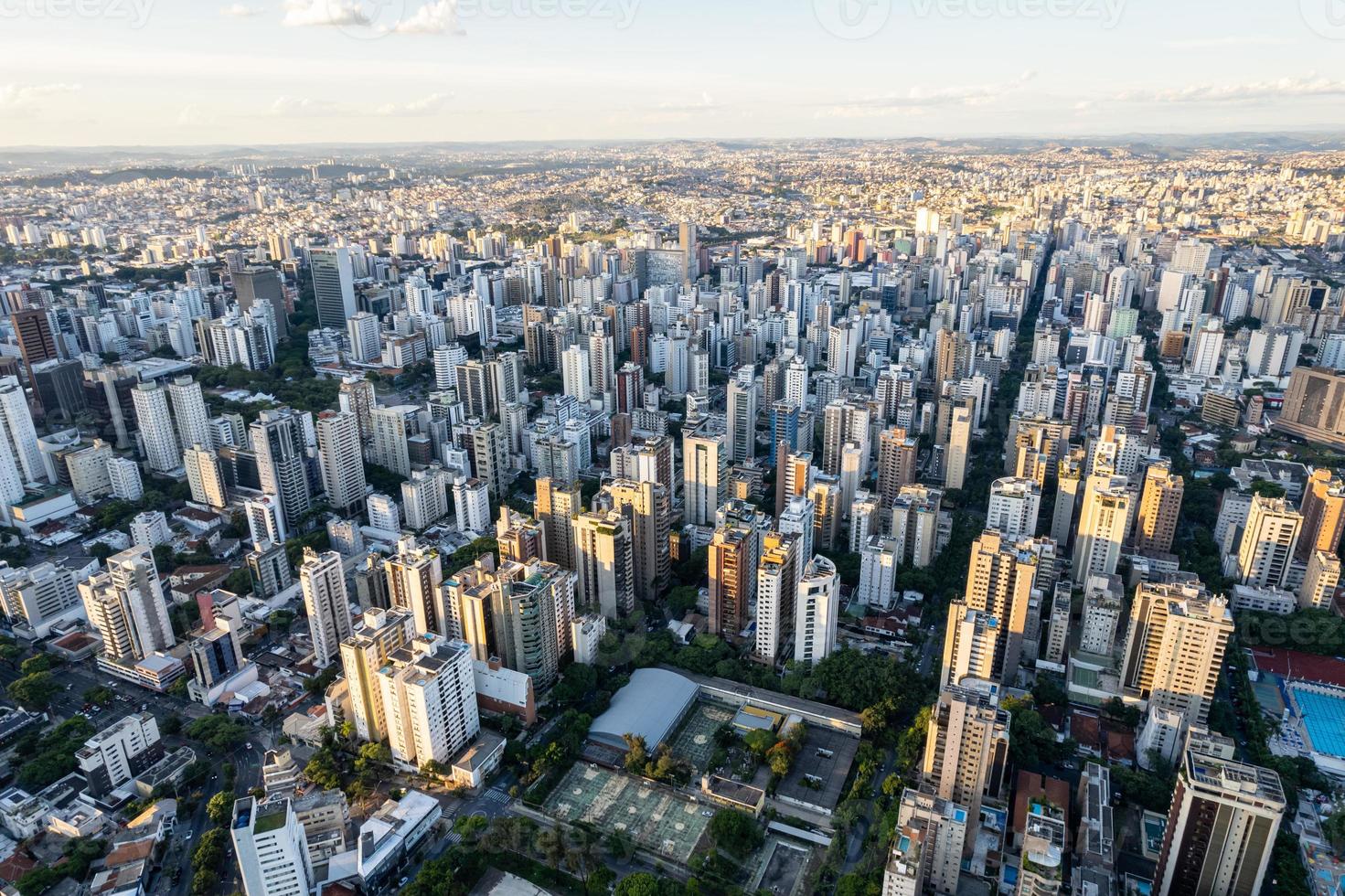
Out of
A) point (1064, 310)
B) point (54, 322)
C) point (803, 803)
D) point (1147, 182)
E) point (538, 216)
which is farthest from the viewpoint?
point (1147, 182)

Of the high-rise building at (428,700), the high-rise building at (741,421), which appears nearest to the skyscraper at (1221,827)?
the high-rise building at (428,700)

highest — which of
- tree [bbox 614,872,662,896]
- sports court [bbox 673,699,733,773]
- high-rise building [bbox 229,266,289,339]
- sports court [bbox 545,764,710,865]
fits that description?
high-rise building [bbox 229,266,289,339]

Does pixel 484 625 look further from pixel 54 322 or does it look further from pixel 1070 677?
pixel 54 322

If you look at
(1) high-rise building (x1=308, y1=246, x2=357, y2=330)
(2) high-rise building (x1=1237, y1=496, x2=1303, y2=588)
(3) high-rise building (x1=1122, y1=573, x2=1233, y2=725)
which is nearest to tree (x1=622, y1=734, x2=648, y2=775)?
(3) high-rise building (x1=1122, y1=573, x2=1233, y2=725)

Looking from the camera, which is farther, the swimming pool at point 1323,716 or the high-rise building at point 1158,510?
the high-rise building at point 1158,510

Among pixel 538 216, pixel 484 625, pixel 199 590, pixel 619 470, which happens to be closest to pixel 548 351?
pixel 619 470

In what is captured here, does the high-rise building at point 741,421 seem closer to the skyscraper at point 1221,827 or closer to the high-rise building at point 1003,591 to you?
the high-rise building at point 1003,591

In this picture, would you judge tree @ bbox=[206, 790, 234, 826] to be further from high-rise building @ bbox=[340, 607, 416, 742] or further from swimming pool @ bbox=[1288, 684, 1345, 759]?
swimming pool @ bbox=[1288, 684, 1345, 759]
